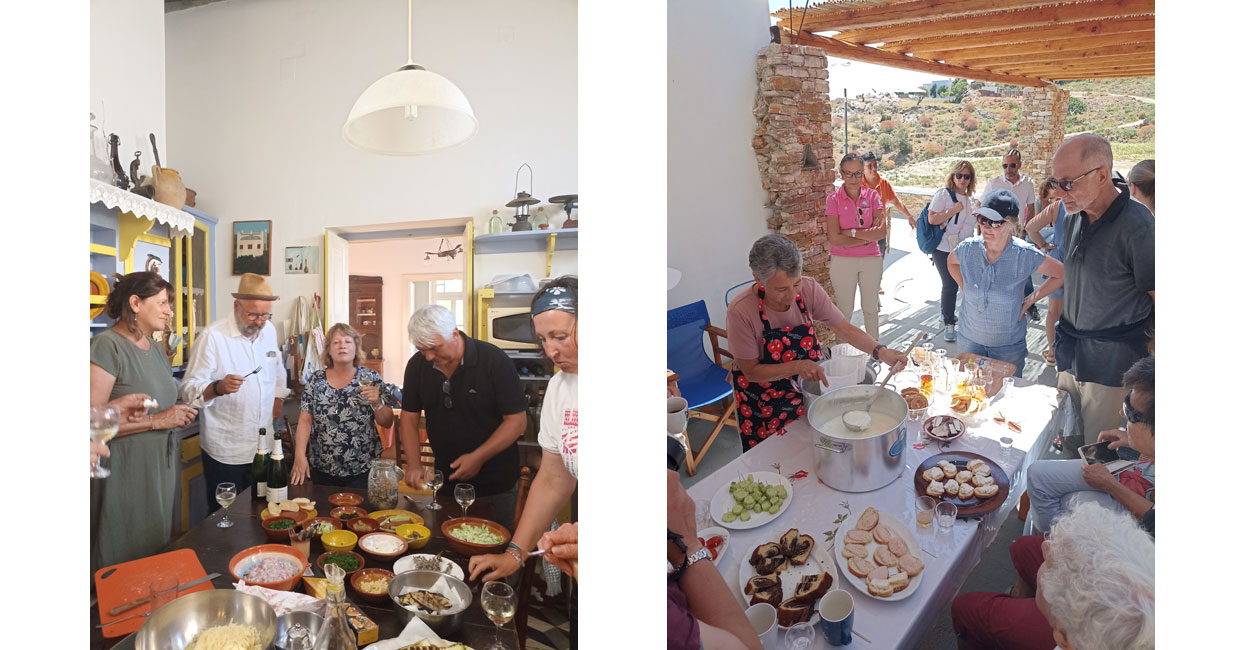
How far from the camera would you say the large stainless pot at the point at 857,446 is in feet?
4.57

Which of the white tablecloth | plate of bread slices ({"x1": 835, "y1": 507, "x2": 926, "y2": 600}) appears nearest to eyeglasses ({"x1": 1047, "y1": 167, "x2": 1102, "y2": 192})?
the white tablecloth

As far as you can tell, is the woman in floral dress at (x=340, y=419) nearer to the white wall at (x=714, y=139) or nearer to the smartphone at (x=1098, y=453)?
the white wall at (x=714, y=139)

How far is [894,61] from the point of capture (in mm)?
1386

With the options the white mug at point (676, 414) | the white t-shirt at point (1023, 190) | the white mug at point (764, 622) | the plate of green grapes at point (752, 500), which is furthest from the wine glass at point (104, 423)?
the white t-shirt at point (1023, 190)

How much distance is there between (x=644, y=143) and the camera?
156cm

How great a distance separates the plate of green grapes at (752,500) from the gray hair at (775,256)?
41 centimetres

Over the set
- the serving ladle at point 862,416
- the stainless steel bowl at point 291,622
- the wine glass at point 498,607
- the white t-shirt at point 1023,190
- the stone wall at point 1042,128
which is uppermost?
the stone wall at point 1042,128

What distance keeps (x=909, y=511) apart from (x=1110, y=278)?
20.6 inches

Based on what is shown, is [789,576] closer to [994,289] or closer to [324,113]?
[994,289]

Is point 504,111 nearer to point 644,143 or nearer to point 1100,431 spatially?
point 644,143

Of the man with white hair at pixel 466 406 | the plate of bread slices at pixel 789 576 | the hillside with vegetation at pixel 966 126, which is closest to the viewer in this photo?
the hillside with vegetation at pixel 966 126

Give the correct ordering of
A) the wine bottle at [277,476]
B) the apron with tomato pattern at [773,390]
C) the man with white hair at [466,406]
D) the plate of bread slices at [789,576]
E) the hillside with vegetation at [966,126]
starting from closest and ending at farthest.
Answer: the hillside with vegetation at [966,126] → the plate of bread slices at [789,576] → the apron with tomato pattern at [773,390] → the man with white hair at [466,406] → the wine bottle at [277,476]

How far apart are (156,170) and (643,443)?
1.42m
